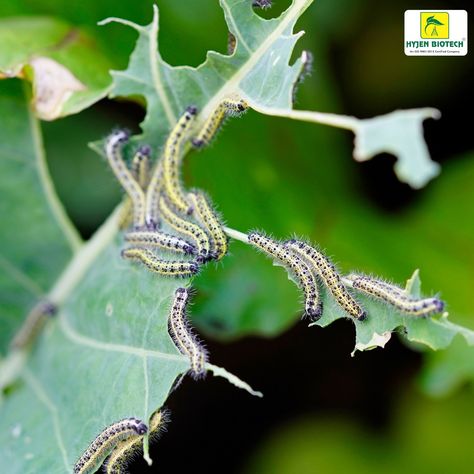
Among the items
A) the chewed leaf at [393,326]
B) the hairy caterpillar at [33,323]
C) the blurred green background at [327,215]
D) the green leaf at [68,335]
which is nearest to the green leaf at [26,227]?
the green leaf at [68,335]

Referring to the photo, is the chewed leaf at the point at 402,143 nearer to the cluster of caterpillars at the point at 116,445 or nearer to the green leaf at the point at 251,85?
the green leaf at the point at 251,85

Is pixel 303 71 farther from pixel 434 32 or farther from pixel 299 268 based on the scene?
pixel 434 32

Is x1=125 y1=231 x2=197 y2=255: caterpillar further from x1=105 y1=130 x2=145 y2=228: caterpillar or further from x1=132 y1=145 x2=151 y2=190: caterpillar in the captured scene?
x1=132 y1=145 x2=151 y2=190: caterpillar

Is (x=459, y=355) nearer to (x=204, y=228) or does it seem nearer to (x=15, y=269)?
(x=204, y=228)

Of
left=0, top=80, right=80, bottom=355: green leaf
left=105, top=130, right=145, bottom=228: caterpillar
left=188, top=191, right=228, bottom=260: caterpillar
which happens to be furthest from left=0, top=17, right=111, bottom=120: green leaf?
left=188, top=191, right=228, bottom=260: caterpillar

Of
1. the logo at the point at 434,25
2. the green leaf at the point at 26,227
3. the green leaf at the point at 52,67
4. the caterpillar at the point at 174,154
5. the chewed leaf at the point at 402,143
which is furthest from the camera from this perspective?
the green leaf at the point at 26,227
